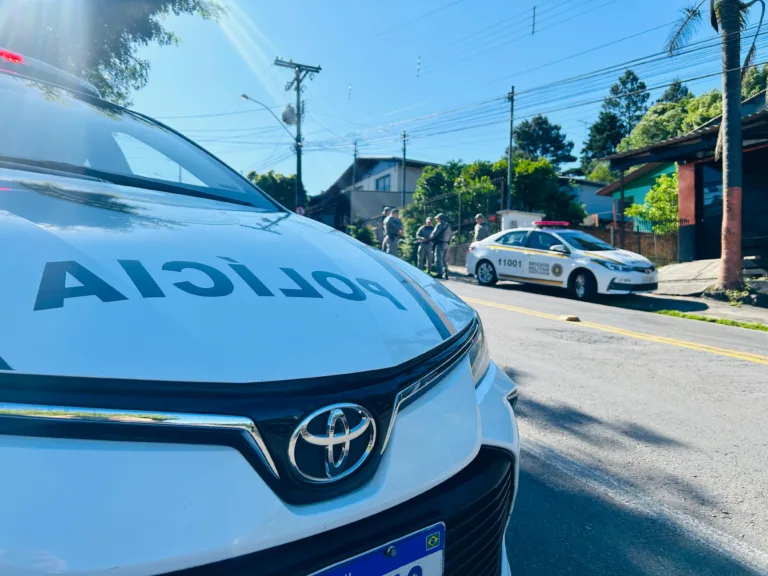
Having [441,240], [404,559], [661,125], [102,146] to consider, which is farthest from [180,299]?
[661,125]

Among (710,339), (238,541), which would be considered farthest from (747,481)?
(710,339)

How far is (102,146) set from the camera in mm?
2246

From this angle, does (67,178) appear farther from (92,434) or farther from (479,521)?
(479,521)

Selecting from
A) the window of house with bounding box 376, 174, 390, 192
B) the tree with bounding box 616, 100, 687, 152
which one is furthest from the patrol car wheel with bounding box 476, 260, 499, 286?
the tree with bounding box 616, 100, 687, 152

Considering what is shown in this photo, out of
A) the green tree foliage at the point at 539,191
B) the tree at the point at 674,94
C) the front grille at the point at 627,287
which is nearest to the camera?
the front grille at the point at 627,287

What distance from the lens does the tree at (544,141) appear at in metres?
67.9

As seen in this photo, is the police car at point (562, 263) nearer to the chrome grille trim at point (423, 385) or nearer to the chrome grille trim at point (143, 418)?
the chrome grille trim at point (423, 385)

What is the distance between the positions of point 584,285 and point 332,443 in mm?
10220

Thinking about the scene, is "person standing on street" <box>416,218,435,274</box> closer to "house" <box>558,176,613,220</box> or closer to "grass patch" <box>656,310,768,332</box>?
"grass patch" <box>656,310,768,332</box>

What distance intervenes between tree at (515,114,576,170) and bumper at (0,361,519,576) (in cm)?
7104

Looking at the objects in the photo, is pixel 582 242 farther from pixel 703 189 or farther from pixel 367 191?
pixel 367 191

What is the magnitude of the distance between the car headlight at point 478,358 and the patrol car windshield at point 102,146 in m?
1.14

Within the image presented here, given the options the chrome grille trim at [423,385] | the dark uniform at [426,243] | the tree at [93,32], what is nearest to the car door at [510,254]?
the dark uniform at [426,243]

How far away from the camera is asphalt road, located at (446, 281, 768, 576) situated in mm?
2066
